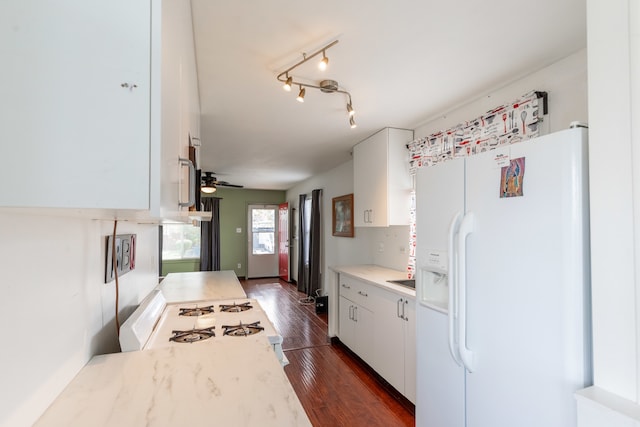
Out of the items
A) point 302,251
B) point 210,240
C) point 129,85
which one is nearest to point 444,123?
point 129,85

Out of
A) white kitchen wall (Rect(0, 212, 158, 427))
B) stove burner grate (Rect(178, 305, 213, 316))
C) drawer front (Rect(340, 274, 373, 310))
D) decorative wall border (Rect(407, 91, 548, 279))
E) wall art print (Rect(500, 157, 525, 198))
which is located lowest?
drawer front (Rect(340, 274, 373, 310))

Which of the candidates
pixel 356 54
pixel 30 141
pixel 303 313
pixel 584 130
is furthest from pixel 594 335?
pixel 303 313

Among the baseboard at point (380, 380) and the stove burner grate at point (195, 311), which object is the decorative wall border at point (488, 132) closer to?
the baseboard at point (380, 380)

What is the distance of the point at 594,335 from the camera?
1.03 metres

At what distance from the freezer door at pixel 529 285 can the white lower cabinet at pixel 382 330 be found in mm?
895

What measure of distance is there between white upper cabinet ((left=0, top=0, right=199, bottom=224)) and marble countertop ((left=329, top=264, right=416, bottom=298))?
6.99 ft

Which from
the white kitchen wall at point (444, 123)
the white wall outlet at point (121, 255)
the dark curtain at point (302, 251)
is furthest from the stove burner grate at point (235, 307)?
the dark curtain at point (302, 251)

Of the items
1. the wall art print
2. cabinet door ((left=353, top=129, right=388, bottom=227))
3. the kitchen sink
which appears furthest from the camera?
cabinet door ((left=353, top=129, right=388, bottom=227))

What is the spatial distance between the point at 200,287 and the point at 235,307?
0.87 meters

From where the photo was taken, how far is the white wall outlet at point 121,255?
43.9 inches

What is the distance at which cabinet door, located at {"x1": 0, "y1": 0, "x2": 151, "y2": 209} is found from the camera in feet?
1.50

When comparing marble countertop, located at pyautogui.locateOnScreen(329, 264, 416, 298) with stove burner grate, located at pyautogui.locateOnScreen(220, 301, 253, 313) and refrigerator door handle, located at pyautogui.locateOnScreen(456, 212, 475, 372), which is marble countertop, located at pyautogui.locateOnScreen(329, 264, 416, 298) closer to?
refrigerator door handle, located at pyautogui.locateOnScreen(456, 212, 475, 372)

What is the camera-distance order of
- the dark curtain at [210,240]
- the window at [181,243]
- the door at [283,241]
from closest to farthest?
the window at [181,243], the dark curtain at [210,240], the door at [283,241]

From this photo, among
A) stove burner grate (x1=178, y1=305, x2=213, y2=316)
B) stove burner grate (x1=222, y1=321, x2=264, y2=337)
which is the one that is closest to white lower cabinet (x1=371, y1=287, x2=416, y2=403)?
stove burner grate (x1=222, y1=321, x2=264, y2=337)
